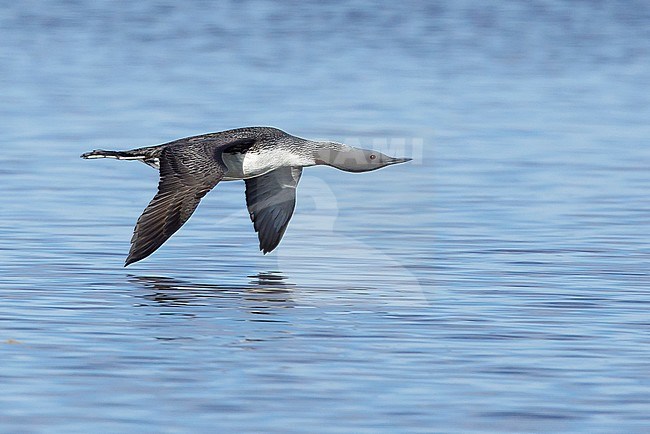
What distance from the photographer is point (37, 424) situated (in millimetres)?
8906

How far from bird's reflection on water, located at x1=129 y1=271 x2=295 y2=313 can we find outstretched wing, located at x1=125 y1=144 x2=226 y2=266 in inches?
14.6

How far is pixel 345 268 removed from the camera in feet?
45.0

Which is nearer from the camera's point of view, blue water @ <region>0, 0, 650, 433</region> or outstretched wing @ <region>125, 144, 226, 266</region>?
blue water @ <region>0, 0, 650, 433</region>

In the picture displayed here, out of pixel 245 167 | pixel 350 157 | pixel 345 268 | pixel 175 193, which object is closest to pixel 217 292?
pixel 175 193

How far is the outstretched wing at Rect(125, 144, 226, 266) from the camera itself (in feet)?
40.2

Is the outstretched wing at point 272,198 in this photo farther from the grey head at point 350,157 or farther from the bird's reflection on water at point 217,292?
the bird's reflection on water at point 217,292

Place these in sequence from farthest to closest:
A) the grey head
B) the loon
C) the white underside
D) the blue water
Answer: the grey head < the white underside < the loon < the blue water

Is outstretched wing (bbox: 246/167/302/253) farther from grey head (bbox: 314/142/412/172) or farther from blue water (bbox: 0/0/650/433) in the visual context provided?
grey head (bbox: 314/142/412/172)

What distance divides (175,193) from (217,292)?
2.37 feet

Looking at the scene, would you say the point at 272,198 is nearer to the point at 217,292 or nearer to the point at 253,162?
the point at 253,162

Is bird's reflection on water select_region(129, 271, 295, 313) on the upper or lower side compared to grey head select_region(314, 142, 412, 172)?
lower

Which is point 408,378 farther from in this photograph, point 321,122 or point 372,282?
point 321,122

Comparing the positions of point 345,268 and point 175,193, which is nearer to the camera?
point 175,193

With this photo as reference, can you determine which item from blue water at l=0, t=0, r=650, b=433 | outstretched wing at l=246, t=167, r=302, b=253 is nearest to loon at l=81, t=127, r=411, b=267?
outstretched wing at l=246, t=167, r=302, b=253
